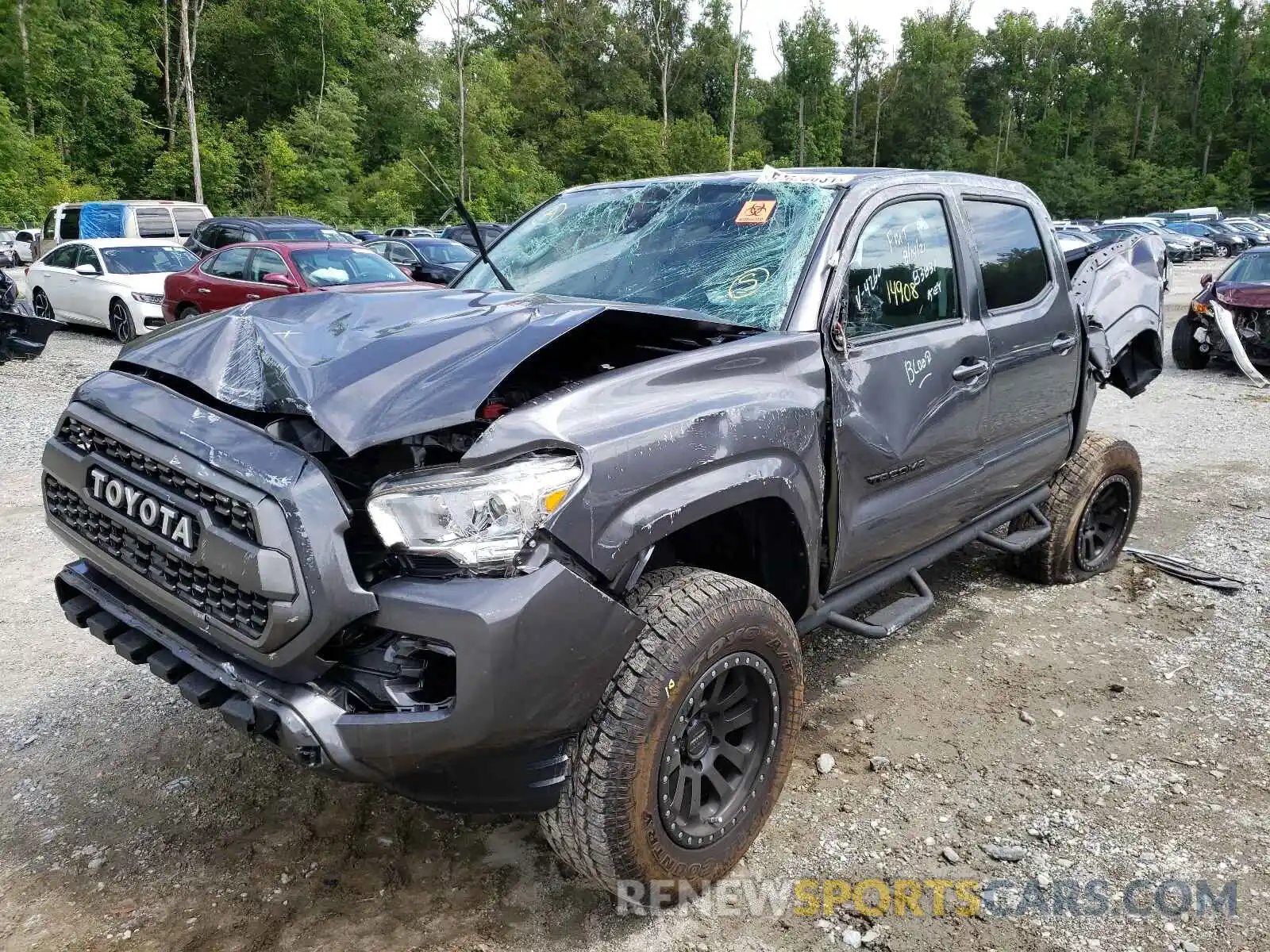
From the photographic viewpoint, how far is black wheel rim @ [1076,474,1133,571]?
4.97 metres

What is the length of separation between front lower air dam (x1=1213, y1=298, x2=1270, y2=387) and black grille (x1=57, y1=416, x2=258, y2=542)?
1176 centimetres

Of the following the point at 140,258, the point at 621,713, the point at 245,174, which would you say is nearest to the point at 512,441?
the point at 621,713

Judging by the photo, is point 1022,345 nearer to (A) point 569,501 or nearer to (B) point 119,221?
(A) point 569,501

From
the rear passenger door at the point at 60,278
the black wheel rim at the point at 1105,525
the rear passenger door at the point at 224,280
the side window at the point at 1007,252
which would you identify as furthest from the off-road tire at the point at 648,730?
the rear passenger door at the point at 60,278

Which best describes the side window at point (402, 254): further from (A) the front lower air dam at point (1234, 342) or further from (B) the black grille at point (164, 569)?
(B) the black grille at point (164, 569)

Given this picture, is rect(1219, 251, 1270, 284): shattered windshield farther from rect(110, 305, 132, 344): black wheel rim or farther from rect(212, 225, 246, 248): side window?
rect(212, 225, 246, 248): side window

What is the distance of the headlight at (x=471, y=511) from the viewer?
2125 mm

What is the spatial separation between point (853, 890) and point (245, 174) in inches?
1762

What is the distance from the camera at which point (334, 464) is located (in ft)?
7.97

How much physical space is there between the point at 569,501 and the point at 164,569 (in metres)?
1.07

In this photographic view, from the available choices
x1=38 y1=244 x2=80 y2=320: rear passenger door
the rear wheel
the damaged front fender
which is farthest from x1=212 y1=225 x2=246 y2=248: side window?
the damaged front fender

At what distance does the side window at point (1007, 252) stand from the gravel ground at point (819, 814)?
5.10 feet

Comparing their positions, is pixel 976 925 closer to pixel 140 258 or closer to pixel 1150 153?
pixel 140 258

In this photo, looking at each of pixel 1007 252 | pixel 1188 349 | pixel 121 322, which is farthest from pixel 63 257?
pixel 1188 349
